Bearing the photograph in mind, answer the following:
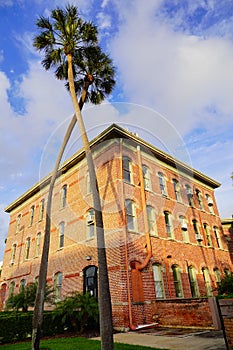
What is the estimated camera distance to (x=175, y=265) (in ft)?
51.9

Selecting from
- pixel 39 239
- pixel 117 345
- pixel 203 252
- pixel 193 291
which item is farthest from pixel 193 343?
pixel 39 239

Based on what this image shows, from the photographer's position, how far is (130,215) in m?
14.5

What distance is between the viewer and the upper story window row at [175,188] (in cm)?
1625

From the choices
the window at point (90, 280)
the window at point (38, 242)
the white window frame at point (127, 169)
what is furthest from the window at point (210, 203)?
the window at point (38, 242)

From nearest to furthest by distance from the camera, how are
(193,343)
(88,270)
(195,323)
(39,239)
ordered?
1. (193,343)
2. (195,323)
3. (88,270)
4. (39,239)

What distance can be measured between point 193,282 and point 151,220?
5.30m

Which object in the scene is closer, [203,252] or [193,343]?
[193,343]

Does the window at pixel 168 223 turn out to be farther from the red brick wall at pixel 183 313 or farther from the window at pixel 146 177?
the red brick wall at pixel 183 313

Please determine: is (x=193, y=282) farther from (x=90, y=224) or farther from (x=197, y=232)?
(x=90, y=224)

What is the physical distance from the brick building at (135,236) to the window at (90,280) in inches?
2.1

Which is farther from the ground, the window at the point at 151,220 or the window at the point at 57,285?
the window at the point at 151,220

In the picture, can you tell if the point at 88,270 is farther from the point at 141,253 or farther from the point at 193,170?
the point at 193,170

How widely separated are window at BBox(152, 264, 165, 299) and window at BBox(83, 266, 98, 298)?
11.0ft

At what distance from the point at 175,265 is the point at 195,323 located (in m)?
5.07
